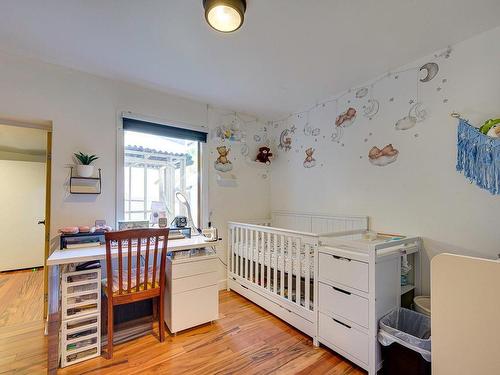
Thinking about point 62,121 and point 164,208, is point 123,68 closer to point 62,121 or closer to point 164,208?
point 62,121

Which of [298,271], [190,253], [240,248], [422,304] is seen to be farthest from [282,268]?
[422,304]

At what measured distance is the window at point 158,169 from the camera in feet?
8.61

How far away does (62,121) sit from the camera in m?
2.22

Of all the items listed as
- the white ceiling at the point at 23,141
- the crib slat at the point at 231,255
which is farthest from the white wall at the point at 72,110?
the crib slat at the point at 231,255

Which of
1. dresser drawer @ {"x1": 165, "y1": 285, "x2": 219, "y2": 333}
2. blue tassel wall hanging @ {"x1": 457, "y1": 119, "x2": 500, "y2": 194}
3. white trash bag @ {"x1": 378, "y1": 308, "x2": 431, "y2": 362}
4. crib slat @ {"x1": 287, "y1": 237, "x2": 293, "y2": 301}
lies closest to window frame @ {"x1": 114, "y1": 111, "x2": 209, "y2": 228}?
dresser drawer @ {"x1": 165, "y1": 285, "x2": 219, "y2": 333}

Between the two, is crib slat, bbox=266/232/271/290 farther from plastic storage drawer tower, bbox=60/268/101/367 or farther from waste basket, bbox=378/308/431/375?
plastic storage drawer tower, bbox=60/268/101/367

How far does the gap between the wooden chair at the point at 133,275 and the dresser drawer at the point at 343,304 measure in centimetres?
131

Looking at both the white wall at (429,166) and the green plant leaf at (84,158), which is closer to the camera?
the white wall at (429,166)

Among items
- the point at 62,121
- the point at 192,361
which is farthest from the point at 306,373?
the point at 62,121

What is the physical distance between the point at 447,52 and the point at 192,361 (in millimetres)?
3058

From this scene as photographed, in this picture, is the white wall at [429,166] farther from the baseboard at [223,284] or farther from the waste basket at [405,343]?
the baseboard at [223,284]

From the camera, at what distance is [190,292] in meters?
2.11

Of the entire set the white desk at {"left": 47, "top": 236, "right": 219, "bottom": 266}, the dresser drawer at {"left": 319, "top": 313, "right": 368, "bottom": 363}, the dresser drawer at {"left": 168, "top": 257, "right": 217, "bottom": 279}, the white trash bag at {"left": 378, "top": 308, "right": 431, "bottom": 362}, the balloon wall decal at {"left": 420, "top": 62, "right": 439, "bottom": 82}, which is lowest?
the dresser drawer at {"left": 319, "top": 313, "right": 368, "bottom": 363}

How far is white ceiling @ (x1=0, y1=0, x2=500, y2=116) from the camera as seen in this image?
150 cm
